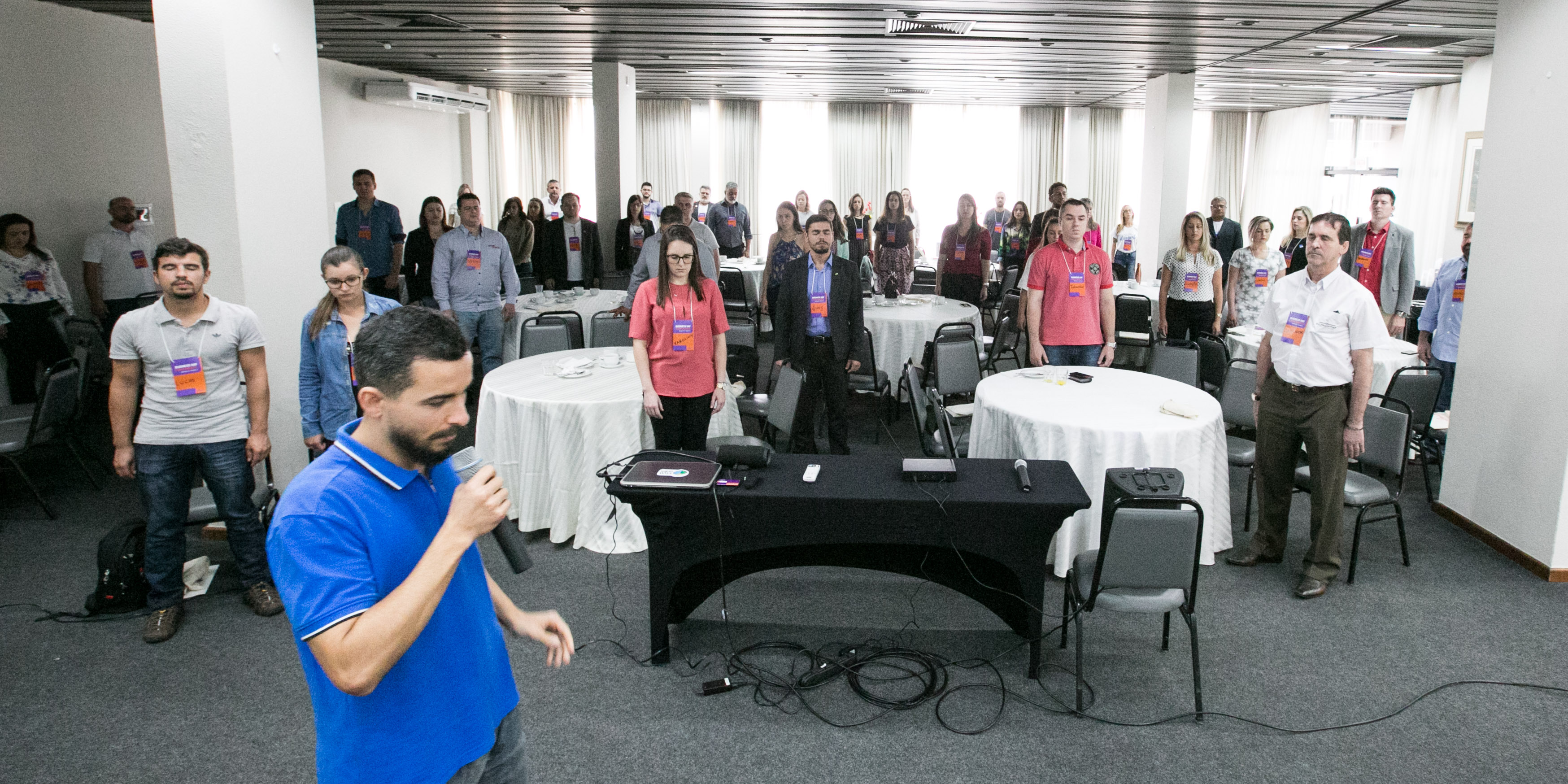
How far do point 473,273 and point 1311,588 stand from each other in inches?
207

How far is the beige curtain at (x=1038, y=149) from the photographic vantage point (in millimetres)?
16516

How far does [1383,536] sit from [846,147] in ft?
42.8

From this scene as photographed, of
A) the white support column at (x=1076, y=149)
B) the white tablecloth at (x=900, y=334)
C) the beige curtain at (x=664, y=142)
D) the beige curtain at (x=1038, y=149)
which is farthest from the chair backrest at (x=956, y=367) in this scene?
the white support column at (x=1076, y=149)

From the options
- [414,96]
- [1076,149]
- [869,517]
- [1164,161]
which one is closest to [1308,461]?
[869,517]

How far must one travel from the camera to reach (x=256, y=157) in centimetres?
421

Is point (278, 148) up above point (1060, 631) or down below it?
above

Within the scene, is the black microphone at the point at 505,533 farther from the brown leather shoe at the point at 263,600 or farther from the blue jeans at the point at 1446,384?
the blue jeans at the point at 1446,384

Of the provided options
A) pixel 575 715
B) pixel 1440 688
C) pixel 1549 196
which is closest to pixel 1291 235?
pixel 1549 196

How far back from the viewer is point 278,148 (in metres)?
4.36

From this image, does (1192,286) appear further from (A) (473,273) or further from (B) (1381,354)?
(A) (473,273)

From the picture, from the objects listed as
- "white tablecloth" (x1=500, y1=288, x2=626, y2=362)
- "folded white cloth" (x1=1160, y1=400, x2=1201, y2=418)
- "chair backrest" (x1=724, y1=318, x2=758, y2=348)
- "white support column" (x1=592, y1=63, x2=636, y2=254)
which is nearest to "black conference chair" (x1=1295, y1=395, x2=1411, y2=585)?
"folded white cloth" (x1=1160, y1=400, x2=1201, y2=418)

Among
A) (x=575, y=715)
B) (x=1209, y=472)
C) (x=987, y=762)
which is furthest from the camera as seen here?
(x=1209, y=472)

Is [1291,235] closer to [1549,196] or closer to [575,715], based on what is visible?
[1549,196]

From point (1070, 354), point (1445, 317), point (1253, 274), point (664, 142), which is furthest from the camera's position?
point (664, 142)
